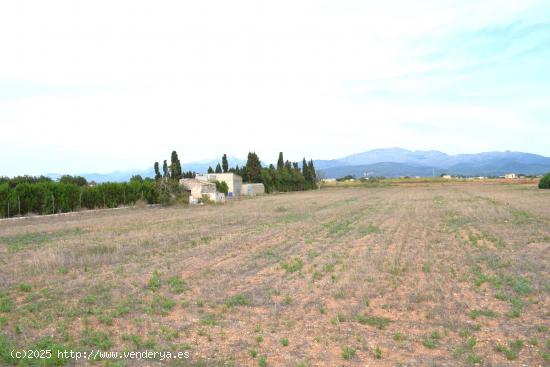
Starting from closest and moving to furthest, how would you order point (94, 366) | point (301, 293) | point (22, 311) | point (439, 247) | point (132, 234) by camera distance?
1. point (94, 366)
2. point (22, 311)
3. point (301, 293)
4. point (439, 247)
5. point (132, 234)

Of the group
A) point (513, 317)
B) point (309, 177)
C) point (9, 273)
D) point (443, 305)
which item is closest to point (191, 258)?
point (9, 273)

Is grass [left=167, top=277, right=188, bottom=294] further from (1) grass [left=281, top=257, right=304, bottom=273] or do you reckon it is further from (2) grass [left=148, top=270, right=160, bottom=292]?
(1) grass [left=281, top=257, right=304, bottom=273]

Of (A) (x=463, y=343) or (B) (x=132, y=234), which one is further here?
(B) (x=132, y=234)

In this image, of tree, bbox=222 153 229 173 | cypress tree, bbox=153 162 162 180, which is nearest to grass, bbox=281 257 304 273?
cypress tree, bbox=153 162 162 180

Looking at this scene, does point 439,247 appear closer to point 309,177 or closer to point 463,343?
point 463,343

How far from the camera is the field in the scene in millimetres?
6250

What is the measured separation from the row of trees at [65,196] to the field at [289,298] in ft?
46.2

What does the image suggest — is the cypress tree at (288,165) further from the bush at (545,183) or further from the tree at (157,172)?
the bush at (545,183)

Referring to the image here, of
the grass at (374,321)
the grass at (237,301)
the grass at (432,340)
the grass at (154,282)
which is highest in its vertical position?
the grass at (154,282)

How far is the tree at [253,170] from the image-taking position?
76438mm

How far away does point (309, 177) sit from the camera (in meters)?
101

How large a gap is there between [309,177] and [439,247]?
8620cm

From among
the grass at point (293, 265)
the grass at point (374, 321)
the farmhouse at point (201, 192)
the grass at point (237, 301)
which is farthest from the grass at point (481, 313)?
the farmhouse at point (201, 192)

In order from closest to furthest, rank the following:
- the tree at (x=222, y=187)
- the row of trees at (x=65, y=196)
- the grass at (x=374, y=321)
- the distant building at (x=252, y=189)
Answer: the grass at (x=374, y=321), the row of trees at (x=65, y=196), the tree at (x=222, y=187), the distant building at (x=252, y=189)
